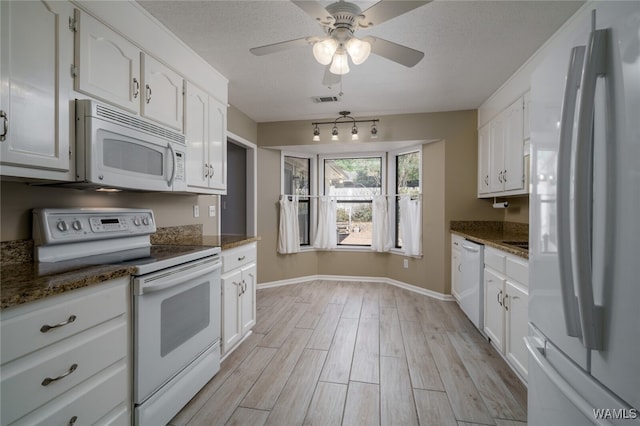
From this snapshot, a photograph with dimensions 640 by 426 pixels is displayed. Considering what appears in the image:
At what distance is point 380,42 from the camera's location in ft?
5.34

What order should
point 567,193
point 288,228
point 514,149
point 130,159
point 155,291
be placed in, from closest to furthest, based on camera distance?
point 567,193, point 155,291, point 130,159, point 514,149, point 288,228

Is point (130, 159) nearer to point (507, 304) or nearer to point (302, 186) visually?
point (507, 304)

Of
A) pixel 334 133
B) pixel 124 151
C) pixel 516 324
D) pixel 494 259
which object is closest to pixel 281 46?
pixel 124 151

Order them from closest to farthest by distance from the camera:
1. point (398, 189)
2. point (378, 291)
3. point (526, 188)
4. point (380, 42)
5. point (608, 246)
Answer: point (608, 246) → point (380, 42) → point (526, 188) → point (378, 291) → point (398, 189)

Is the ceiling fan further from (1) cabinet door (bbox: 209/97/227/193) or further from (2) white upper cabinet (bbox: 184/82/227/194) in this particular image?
(1) cabinet door (bbox: 209/97/227/193)

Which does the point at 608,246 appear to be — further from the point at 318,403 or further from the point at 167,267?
the point at 167,267

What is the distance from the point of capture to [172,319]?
1.68 metres

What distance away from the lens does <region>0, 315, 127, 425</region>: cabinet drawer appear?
37.3 inches

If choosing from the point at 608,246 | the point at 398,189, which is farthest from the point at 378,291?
the point at 608,246

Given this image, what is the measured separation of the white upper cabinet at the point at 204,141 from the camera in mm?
2375

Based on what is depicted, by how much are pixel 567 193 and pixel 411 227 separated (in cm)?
332

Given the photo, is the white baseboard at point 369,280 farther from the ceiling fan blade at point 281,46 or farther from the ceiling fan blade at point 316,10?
the ceiling fan blade at point 316,10

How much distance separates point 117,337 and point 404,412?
162 centimetres

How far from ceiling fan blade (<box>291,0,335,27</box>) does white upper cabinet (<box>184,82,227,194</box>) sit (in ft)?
4.42
